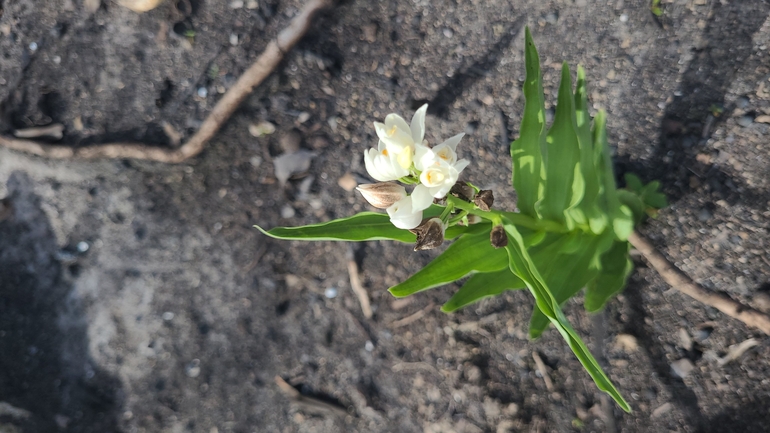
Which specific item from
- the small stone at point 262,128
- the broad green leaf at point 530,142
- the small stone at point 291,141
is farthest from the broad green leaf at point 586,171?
the small stone at point 262,128

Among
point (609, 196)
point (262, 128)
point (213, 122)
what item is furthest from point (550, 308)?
point (213, 122)

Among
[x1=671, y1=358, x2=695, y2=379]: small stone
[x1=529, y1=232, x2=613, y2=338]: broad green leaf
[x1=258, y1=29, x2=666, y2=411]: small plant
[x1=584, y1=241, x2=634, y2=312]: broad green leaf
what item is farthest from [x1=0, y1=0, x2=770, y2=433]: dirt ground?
[x1=529, y1=232, x2=613, y2=338]: broad green leaf

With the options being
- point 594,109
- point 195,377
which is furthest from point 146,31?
point 594,109

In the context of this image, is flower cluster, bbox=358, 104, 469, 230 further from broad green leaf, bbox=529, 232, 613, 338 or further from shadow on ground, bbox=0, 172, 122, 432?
shadow on ground, bbox=0, 172, 122, 432

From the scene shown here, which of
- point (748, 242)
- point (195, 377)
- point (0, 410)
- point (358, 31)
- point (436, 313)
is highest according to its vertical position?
point (748, 242)

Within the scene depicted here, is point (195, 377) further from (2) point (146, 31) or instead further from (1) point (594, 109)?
(1) point (594, 109)
